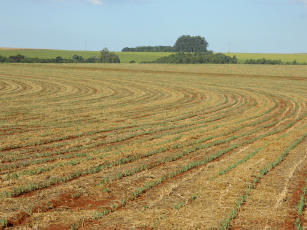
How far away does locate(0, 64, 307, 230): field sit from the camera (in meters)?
6.91

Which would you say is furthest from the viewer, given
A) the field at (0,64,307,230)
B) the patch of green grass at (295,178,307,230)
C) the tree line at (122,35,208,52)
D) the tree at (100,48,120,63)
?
the tree line at (122,35,208,52)

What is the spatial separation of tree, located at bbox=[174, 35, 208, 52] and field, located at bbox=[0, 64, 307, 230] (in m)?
152

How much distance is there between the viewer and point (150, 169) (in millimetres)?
9867

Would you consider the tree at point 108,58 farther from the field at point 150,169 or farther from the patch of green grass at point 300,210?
the patch of green grass at point 300,210

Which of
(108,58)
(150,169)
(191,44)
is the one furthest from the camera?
(191,44)

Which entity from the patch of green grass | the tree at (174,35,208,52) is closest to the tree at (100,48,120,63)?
the tree at (174,35,208,52)

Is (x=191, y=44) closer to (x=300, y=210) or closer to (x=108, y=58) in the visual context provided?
(x=108, y=58)

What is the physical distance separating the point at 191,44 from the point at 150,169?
537 feet

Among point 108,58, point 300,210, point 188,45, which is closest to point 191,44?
point 188,45

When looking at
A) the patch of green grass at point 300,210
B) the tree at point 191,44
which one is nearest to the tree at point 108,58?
the tree at point 191,44

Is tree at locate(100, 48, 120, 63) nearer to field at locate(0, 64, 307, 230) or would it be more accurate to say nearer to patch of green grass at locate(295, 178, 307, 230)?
field at locate(0, 64, 307, 230)

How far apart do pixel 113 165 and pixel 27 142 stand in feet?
13.4

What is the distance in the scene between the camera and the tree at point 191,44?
552 feet

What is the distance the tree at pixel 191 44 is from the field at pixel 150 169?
499ft
